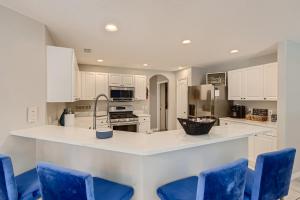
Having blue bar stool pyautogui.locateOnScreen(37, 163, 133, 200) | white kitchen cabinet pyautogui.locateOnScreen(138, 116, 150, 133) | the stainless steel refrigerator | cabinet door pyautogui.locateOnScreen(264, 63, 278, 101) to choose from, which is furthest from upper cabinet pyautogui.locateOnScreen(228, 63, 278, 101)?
blue bar stool pyautogui.locateOnScreen(37, 163, 133, 200)

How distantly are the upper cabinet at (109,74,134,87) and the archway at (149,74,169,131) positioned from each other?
2.04 metres

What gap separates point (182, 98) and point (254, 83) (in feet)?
7.60

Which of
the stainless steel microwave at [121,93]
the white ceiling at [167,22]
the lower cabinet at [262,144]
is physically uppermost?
the white ceiling at [167,22]

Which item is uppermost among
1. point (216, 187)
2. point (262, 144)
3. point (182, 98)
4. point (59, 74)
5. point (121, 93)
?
point (59, 74)

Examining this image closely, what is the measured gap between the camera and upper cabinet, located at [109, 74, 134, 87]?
5.12 meters

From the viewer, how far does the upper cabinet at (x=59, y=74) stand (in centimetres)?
227

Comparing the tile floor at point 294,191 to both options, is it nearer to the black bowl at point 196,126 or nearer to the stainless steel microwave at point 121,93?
the black bowl at point 196,126

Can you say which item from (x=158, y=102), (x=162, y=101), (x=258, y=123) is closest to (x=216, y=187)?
(x=258, y=123)

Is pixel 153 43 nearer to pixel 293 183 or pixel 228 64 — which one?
pixel 228 64

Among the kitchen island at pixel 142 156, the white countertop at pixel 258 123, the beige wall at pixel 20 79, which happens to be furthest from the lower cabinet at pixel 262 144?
the beige wall at pixel 20 79

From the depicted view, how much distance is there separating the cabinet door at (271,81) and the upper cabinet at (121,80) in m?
3.48

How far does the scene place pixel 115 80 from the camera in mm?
5168

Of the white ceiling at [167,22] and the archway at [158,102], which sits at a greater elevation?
the white ceiling at [167,22]

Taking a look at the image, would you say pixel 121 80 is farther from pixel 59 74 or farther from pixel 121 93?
pixel 59 74
